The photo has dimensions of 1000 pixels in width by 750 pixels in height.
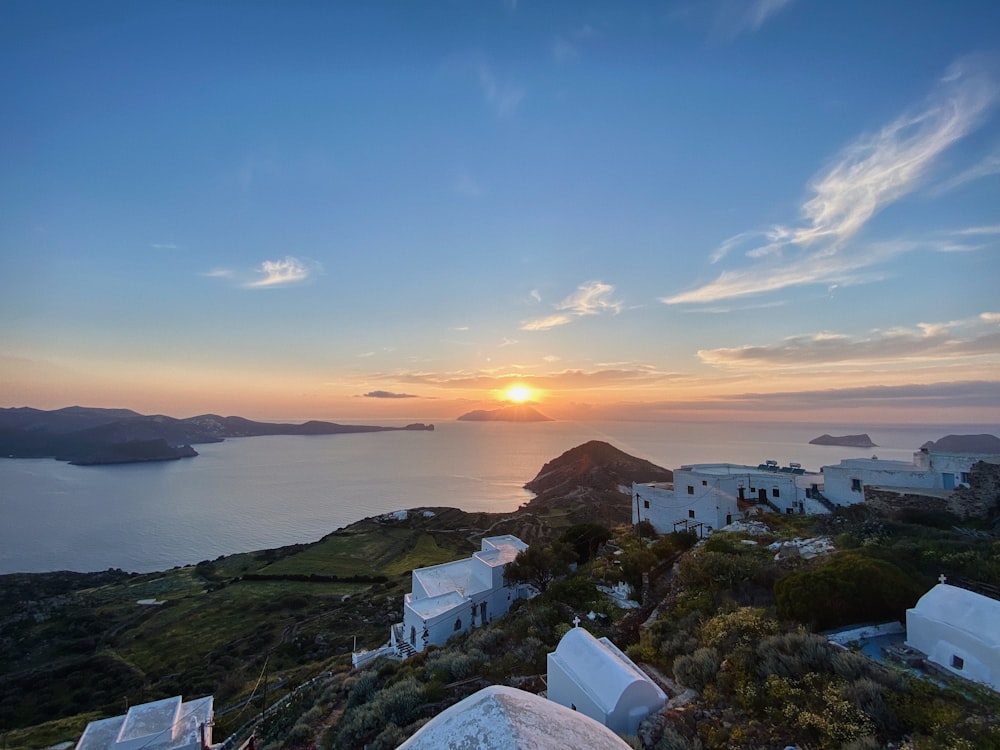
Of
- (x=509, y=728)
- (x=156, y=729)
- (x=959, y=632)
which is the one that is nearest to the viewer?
(x=509, y=728)

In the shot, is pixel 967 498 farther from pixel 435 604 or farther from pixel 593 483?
pixel 593 483

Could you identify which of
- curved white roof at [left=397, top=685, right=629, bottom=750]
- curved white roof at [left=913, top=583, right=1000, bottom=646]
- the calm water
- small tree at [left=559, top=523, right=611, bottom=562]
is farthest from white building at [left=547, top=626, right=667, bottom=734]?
the calm water

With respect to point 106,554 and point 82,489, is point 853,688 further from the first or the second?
point 82,489

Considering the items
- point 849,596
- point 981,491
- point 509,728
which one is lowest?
point 849,596

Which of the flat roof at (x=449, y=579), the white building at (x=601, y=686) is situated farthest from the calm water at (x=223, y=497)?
the white building at (x=601, y=686)

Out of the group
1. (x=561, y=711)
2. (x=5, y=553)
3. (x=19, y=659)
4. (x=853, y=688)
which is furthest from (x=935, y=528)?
(x=5, y=553)

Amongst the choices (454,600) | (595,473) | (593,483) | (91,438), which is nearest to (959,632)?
(454,600)

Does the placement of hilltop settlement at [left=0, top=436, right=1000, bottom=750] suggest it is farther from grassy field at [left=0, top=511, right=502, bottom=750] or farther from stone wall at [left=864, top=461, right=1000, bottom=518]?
grassy field at [left=0, top=511, right=502, bottom=750]
